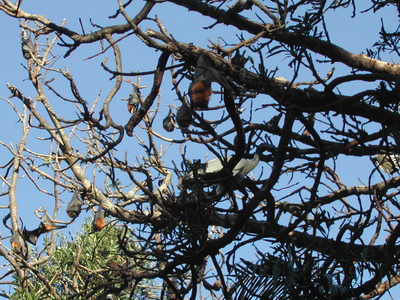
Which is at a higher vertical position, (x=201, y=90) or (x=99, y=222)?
(x=99, y=222)

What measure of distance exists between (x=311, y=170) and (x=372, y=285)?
1.39m

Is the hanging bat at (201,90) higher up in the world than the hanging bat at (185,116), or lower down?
higher up

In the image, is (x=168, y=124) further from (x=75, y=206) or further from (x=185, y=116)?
(x=75, y=206)

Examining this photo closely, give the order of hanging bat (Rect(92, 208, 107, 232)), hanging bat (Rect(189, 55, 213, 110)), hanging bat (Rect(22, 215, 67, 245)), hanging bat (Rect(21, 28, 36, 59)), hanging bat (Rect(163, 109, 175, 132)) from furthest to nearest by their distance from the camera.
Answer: hanging bat (Rect(21, 28, 36, 59)) → hanging bat (Rect(22, 215, 67, 245)) → hanging bat (Rect(92, 208, 107, 232)) → hanging bat (Rect(163, 109, 175, 132)) → hanging bat (Rect(189, 55, 213, 110))

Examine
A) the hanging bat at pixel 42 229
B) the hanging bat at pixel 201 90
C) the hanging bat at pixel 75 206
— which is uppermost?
the hanging bat at pixel 75 206

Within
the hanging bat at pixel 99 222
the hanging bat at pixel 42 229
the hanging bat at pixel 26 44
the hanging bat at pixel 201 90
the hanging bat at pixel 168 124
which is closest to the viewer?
the hanging bat at pixel 201 90

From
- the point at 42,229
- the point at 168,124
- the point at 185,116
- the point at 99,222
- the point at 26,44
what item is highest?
the point at 26,44

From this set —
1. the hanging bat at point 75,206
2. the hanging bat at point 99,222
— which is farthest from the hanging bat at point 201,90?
the hanging bat at point 75,206

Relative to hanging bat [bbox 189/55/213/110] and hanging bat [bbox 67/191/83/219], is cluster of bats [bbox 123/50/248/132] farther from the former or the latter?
hanging bat [bbox 67/191/83/219]

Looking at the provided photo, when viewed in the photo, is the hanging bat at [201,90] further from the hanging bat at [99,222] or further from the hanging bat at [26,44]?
the hanging bat at [26,44]

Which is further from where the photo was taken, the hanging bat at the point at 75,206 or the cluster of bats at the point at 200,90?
the hanging bat at the point at 75,206

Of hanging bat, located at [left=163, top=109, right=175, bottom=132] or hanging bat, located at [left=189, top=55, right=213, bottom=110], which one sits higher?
hanging bat, located at [left=163, top=109, right=175, bottom=132]

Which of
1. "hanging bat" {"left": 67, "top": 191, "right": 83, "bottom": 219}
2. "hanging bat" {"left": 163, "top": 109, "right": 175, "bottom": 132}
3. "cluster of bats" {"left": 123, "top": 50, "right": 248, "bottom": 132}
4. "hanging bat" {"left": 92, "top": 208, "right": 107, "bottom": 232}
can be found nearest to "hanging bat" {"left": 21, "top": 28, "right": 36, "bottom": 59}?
"hanging bat" {"left": 67, "top": 191, "right": 83, "bottom": 219}

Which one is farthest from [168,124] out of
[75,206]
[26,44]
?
[26,44]
